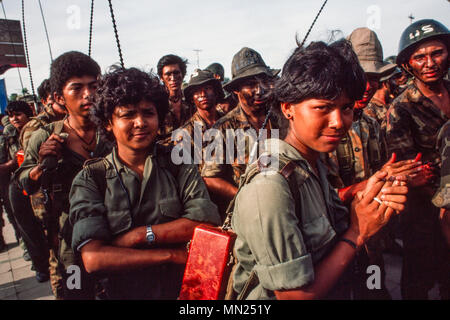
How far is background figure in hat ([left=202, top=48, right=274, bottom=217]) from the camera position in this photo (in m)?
2.94

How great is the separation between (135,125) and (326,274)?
4.42 ft

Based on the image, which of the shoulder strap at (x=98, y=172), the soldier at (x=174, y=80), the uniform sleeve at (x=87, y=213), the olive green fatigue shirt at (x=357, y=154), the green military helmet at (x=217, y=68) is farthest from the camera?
the green military helmet at (x=217, y=68)

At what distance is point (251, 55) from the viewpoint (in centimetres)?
371

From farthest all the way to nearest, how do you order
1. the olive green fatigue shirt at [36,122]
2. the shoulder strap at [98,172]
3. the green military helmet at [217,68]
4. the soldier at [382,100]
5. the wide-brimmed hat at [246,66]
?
the green military helmet at [217,68] < the soldier at [382,100] < the olive green fatigue shirt at [36,122] < the wide-brimmed hat at [246,66] < the shoulder strap at [98,172]

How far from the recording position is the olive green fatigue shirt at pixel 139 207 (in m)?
1.69

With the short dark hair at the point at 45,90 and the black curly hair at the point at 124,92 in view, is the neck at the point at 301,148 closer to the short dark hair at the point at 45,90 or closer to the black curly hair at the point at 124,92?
the black curly hair at the point at 124,92

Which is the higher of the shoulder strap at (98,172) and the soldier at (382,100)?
the soldier at (382,100)

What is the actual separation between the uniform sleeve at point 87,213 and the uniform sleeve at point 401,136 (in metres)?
2.64

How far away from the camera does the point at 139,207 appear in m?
1.81

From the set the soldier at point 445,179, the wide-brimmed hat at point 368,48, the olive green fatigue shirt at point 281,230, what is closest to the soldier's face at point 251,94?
the wide-brimmed hat at point 368,48

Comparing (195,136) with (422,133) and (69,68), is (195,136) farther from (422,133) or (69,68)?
(422,133)

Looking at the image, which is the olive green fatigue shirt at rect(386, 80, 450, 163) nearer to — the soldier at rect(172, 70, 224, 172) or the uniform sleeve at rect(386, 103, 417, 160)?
the uniform sleeve at rect(386, 103, 417, 160)

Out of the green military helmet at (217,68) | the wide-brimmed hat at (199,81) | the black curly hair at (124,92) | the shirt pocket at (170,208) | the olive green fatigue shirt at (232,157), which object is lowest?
the shirt pocket at (170,208)
